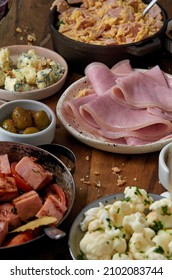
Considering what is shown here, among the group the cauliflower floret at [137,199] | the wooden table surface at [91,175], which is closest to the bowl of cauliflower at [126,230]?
the cauliflower floret at [137,199]

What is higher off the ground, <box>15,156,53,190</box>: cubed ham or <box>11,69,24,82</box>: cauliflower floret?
<box>15,156,53,190</box>: cubed ham

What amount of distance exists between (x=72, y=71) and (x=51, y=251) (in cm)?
95

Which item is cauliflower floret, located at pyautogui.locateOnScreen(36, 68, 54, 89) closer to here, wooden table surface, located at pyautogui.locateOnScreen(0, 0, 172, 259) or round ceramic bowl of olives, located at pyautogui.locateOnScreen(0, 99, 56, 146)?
wooden table surface, located at pyautogui.locateOnScreen(0, 0, 172, 259)

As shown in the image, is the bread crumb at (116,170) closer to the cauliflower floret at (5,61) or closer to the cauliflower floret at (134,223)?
the cauliflower floret at (134,223)

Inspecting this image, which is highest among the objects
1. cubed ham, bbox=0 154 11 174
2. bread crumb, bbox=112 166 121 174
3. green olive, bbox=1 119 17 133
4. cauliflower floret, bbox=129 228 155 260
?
cauliflower floret, bbox=129 228 155 260

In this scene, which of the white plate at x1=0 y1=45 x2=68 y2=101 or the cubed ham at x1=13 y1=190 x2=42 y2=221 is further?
the white plate at x1=0 y1=45 x2=68 y2=101

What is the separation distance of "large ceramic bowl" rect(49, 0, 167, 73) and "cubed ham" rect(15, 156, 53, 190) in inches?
25.9

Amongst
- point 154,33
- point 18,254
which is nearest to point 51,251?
point 18,254

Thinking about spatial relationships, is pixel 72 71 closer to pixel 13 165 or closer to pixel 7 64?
pixel 7 64

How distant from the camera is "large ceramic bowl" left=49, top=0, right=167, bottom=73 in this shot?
2.25 meters

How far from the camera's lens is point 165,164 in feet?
5.90

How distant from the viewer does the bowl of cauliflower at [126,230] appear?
144 centimetres

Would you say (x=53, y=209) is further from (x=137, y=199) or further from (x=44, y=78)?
(x=44, y=78)

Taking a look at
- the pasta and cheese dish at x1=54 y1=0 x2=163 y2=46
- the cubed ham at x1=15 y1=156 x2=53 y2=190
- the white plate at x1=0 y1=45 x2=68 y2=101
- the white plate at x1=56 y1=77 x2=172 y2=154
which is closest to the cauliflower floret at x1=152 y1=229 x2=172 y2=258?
the cubed ham at x1=15 y1=156 x2=53 y2=190
